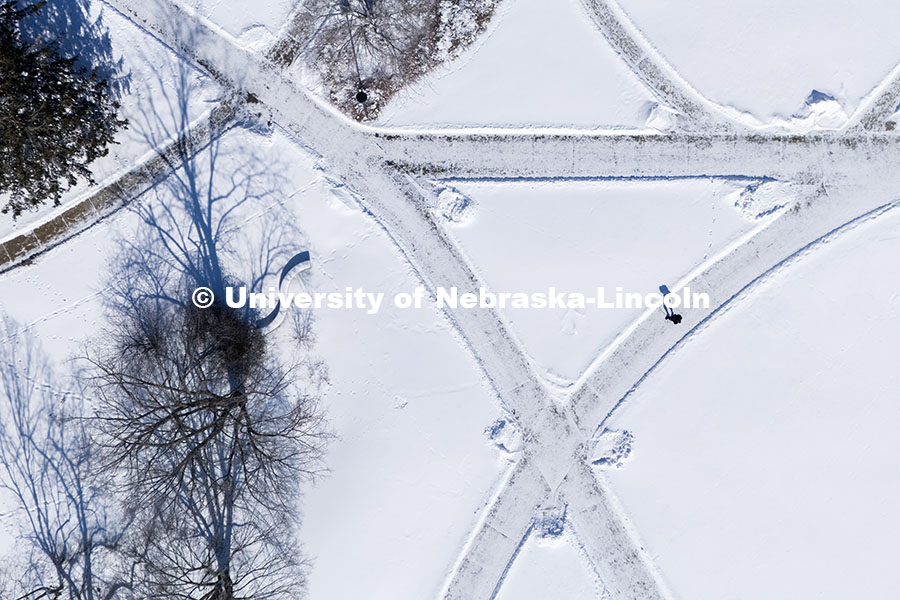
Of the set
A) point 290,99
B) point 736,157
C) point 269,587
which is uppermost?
point 290,99

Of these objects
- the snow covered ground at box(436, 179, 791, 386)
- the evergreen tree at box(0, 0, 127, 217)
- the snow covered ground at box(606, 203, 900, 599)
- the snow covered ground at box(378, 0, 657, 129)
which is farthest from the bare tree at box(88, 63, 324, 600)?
the snow covered ground at box(606, 203, 900, 599)

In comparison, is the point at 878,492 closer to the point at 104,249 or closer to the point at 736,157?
the point at 736,157

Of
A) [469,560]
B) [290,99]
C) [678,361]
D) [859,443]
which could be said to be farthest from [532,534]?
[290,99]
